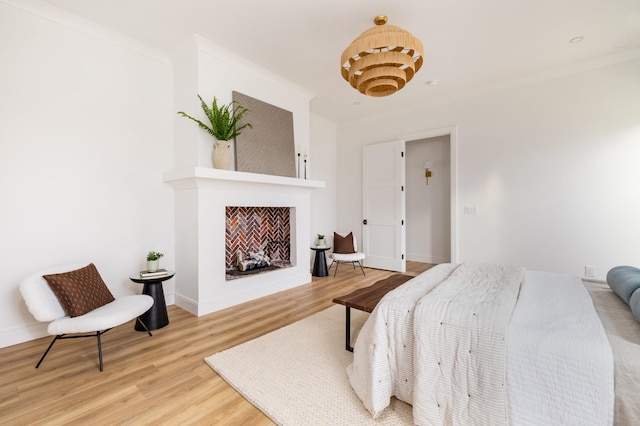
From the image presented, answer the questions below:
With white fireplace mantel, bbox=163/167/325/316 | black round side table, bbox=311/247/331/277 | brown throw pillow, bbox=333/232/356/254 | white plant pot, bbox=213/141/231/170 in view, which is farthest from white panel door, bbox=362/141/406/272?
white plant pot, bbox=213/141/231/170

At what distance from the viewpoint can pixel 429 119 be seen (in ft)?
15.8

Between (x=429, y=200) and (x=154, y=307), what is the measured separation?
17.0 feet

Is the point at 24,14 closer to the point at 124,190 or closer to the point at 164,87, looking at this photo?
the point at 164,87

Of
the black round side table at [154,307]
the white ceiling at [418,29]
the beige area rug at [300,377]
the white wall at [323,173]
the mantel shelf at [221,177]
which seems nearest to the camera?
the beige area rug at [300,377]

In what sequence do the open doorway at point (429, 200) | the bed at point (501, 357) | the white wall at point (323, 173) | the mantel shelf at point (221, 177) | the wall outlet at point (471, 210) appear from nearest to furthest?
1. the bed at point (501, 357)
2. the mantel shelf at point (221, 177)
3. the wall outlet at point (471, 210)
4. the white wall at point (323, 173)
5. the open doorway at point (429, 200)

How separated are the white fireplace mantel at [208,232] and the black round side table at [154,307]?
36cm

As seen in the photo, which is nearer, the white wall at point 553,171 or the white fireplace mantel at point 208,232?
the white fireplace mantel at point 208,232

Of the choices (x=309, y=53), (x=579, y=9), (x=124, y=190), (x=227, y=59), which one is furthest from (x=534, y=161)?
(x=124, y=190)

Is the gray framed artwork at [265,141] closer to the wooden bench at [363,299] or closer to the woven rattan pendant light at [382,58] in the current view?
the woven rattan pendant light at [382,58]

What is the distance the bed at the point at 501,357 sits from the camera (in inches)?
46.6

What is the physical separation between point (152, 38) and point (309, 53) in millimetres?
1689

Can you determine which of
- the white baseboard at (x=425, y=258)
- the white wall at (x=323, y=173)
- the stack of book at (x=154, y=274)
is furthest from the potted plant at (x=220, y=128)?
the white baseboard at (x=425, y=258)

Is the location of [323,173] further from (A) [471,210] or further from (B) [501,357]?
(B) [501,357]

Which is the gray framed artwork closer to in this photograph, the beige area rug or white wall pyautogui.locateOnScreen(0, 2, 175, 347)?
white wall pyautogui.locateOnScreen(0, 2, 175, 347)
